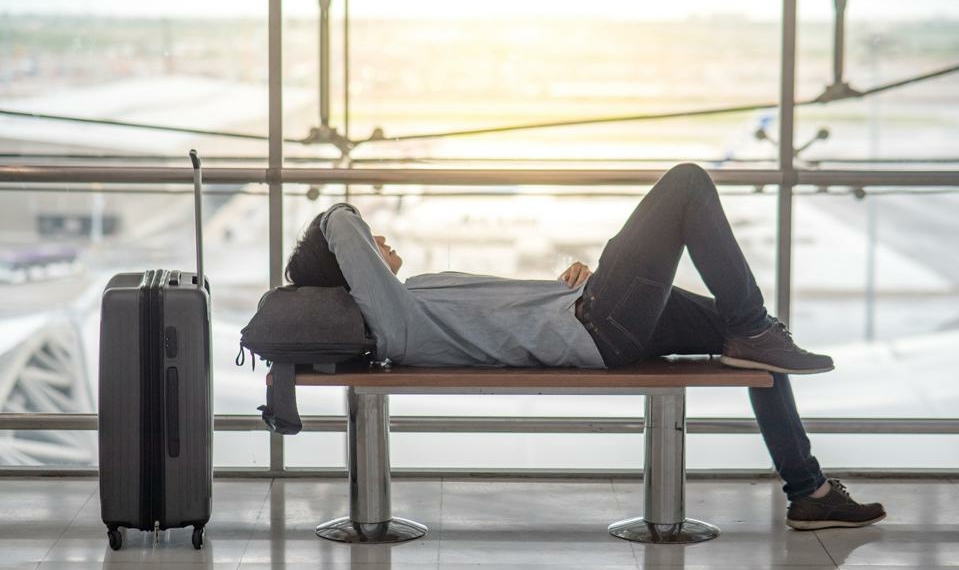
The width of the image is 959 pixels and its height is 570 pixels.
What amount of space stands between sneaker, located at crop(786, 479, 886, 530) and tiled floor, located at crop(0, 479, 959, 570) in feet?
0.08

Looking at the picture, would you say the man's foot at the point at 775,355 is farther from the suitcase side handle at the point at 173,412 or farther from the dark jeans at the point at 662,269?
the suitcase side handle at the point at 173,412

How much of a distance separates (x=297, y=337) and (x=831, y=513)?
4.15ft

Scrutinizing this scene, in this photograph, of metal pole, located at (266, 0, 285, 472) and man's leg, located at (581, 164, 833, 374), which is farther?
metal pole, located at (266, 0, 285, 472)

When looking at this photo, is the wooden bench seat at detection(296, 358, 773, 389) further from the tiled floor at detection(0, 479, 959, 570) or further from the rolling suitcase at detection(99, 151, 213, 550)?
the tiled floor at detection(0, 479, 959, 570)

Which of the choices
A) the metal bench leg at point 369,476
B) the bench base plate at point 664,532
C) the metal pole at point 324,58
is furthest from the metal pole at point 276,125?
the bench base plate at point 664,532

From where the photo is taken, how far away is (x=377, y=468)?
278 cm

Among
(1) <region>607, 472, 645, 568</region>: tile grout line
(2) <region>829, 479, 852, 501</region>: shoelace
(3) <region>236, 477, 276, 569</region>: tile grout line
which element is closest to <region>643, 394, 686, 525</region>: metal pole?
(1) <region>607, 472, 645, 568</region>: tile grout line

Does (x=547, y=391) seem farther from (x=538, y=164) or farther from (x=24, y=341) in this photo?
(x=24, y=341)

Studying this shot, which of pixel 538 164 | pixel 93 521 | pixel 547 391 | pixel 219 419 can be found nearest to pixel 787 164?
pixel 538 164

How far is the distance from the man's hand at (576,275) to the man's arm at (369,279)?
373mm

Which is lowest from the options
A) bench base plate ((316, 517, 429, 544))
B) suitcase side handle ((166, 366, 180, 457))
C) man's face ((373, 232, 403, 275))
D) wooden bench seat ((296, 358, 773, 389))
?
bench base plate ((316, 517, 429, 544))

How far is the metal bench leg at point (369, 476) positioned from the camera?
2.75 meters

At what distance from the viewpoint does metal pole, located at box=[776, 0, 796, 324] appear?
322cm

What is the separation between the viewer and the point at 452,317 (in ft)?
8.88
